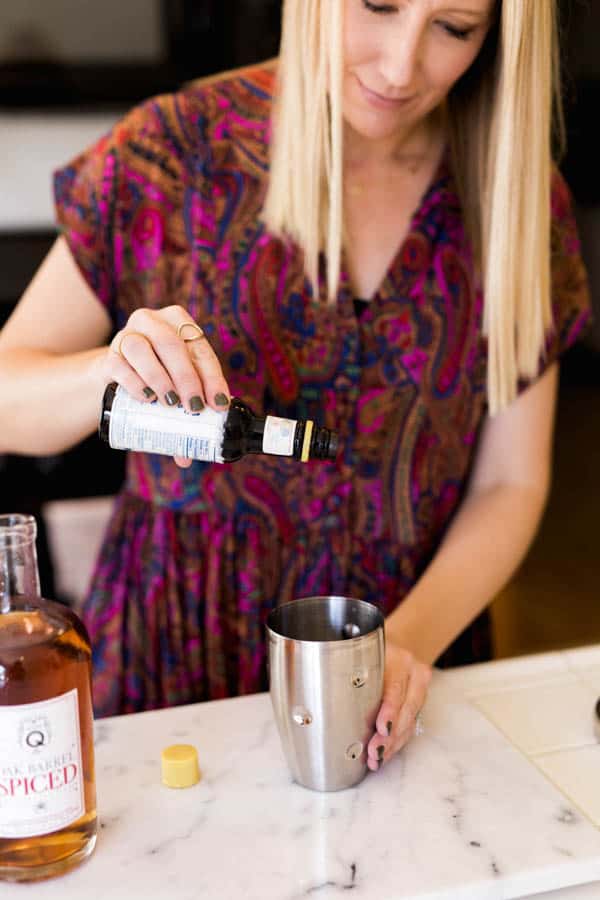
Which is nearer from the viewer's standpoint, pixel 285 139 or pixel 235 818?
pixel 235 818

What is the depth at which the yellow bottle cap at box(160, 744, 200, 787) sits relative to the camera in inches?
34.5

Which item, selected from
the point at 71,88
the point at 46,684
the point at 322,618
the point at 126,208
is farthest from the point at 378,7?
the point at 71,88

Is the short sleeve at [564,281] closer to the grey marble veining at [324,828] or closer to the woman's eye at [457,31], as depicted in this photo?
the woman's eye at [457,31]

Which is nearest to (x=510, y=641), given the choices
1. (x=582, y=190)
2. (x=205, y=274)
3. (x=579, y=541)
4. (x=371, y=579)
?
(x=579, y=541)

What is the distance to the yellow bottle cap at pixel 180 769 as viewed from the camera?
0.88m

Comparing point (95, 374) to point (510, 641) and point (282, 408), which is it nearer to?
point (282, 408)

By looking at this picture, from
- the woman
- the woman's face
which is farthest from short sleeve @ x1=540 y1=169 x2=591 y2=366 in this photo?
the woman's face

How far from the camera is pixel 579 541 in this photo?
11.8 feet

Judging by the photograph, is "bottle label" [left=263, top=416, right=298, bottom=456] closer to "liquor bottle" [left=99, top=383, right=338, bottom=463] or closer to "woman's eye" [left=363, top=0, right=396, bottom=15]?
"liquor bottle" [left=99, top=383, right=338, bottom=463]

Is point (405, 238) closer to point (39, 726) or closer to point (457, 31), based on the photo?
point (457, 31)

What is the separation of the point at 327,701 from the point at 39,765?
0.24 metres

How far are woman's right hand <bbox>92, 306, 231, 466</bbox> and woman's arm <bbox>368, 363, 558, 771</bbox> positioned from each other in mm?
436

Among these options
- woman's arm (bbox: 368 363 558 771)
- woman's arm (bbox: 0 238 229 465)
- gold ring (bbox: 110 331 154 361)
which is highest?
gold ring (bbox: 110 331 154 361)

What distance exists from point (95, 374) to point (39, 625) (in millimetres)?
351
